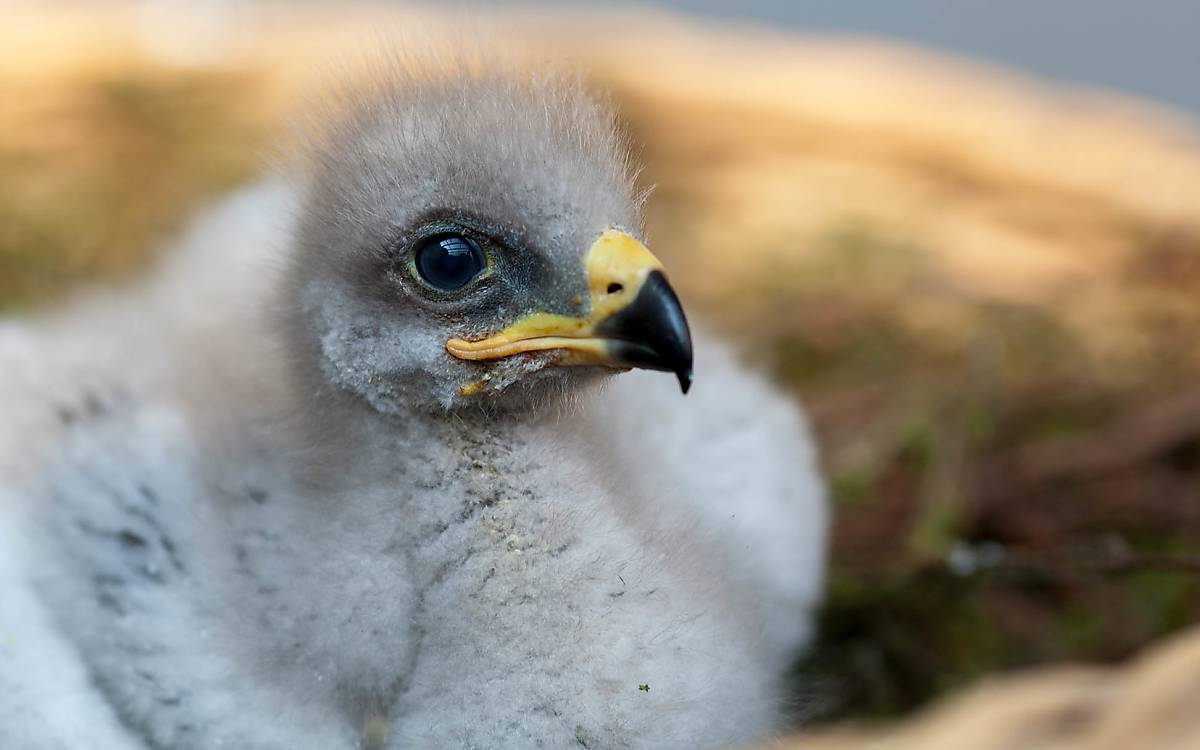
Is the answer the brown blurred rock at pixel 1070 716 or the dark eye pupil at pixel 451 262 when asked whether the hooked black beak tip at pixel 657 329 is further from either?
the brown blurred rock at pixel 1070 716

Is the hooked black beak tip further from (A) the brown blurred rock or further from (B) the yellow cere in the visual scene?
(A) the brown blurred rock

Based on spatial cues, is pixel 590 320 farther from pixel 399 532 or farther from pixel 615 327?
pixel 399 532

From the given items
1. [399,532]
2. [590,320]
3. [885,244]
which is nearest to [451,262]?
[590,320]

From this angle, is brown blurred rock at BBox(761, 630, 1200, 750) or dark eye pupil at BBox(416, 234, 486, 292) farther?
brown blurred rock at BBox(761, 630, 1200, 750)

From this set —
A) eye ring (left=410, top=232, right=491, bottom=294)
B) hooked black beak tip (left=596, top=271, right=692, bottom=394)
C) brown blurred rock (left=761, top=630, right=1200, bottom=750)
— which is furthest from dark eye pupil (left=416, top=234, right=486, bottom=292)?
brown blurred rock (left=761, top=630, right=1200, bottom=750)

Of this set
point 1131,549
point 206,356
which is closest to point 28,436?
point 206,356

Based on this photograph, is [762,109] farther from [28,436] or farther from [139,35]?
[28,436]
